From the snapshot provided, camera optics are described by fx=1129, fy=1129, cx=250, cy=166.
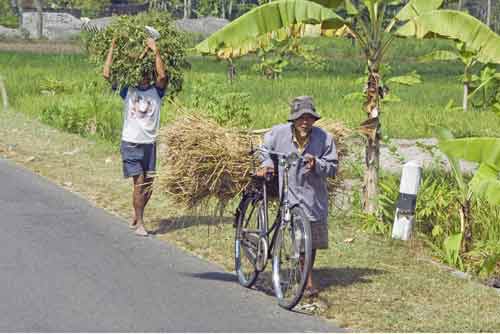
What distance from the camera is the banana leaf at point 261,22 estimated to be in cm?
1152

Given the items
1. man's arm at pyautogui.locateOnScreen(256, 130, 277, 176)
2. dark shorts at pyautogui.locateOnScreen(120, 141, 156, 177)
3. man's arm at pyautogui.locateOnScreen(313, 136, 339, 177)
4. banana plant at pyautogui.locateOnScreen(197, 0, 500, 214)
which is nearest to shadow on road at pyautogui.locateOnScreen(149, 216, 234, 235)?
dark shorts at pyautogui.locateOnScreen(120, 141, 156, 177)

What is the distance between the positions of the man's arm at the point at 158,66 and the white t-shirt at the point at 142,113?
4.0 inches

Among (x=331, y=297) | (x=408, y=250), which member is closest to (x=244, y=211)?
(x=331, y=297)

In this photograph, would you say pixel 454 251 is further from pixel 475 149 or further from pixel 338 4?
pixel 338 4

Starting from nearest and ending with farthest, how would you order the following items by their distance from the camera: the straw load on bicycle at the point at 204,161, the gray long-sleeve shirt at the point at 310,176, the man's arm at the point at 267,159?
the gray long-sleeve shirt at the point at 310,176
the man's arm at the point at 267,159
the straw load on bicycle at the point at 204,161

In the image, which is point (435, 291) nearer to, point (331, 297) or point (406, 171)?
point (331, 297)

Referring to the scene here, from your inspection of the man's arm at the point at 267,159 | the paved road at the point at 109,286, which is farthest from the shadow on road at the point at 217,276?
the man's arm at the point at 267,159

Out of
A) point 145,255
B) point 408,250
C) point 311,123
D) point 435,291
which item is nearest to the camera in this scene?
point 311,123

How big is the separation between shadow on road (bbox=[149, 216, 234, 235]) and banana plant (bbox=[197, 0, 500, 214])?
1.70 m

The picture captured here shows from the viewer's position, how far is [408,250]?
11195 mm

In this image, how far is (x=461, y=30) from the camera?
11.3 m

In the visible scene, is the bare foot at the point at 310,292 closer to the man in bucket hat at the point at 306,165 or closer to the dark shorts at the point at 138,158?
the man in bucket hat at the point at 306,165

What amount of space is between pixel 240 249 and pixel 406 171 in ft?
8.83

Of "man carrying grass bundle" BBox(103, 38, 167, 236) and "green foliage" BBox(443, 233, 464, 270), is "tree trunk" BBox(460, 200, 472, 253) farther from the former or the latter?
"man carrying grass bundle" BBox(103, 38, 167, 236)
